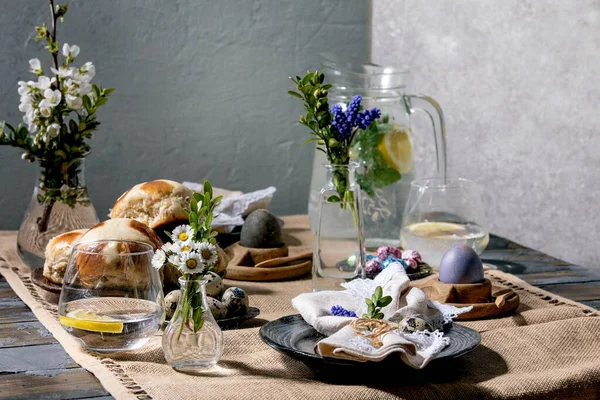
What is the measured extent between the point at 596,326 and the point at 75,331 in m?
0.64

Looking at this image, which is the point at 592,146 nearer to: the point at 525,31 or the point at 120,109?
the point at 525,31

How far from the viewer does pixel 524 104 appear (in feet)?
5.96

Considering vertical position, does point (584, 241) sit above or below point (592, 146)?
below

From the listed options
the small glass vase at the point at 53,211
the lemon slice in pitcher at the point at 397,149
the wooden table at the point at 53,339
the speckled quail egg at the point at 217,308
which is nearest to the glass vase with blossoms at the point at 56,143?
the small glass vase at the point at 53,211

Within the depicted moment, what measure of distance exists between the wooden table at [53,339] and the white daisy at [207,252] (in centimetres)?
17

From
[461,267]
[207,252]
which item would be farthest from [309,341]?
[461,267]

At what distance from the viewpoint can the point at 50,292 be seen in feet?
3.94

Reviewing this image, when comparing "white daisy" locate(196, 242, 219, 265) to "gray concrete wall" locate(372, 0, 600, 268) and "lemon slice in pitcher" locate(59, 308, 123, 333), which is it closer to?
"lemon slice in pitcher" locate(59, 308, 123, 333)

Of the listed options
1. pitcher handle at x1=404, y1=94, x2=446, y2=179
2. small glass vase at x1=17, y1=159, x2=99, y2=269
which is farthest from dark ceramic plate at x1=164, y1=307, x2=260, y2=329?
pitcher handle at x1=404, y1=94, x2=446, y2=179

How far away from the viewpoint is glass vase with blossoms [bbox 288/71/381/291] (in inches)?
46.6

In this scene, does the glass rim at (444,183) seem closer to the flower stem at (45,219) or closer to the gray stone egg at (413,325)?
the gray stone egg at (413,325)

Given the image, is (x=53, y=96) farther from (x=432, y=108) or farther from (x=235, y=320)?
(x=432, y=108)

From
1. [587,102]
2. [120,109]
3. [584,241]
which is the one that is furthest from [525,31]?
[120,109]

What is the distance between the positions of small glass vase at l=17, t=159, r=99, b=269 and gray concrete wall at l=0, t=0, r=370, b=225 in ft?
2.74
